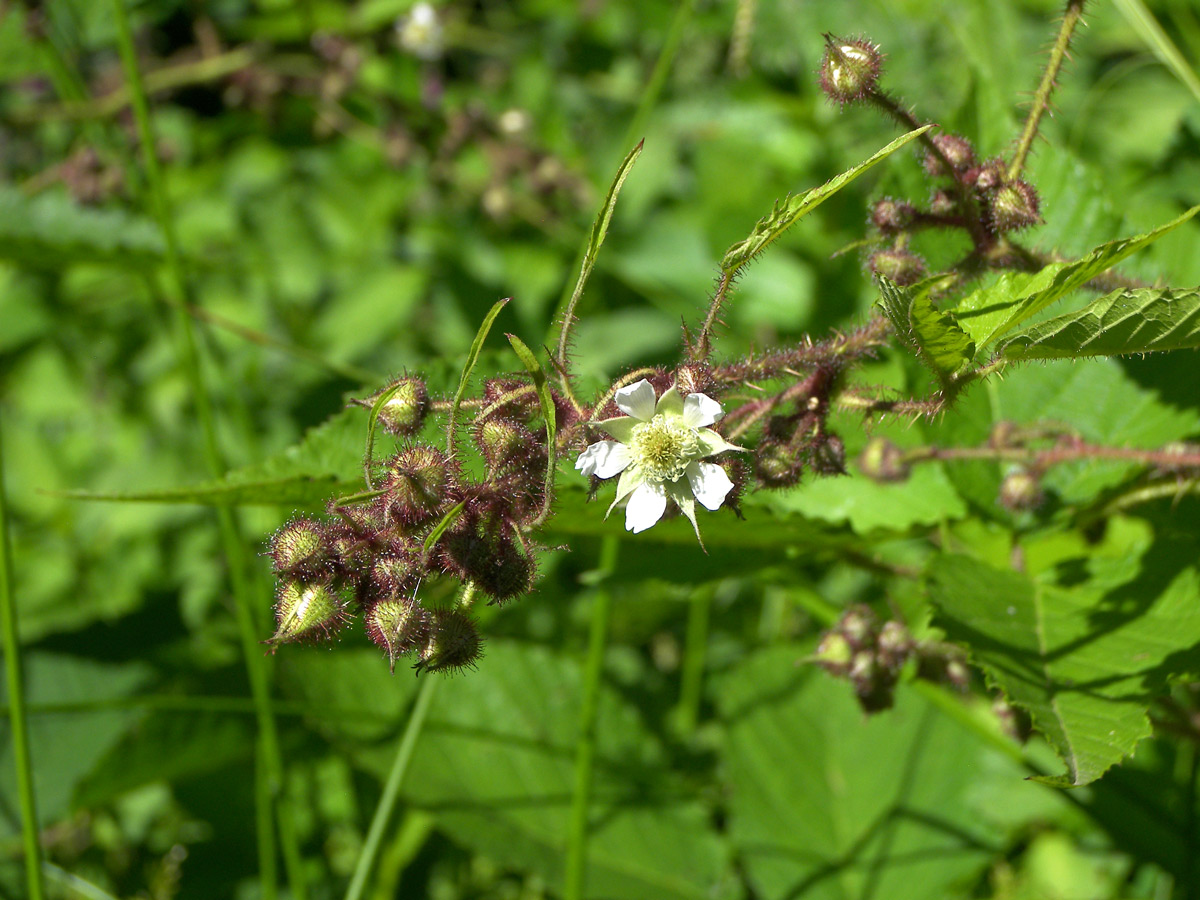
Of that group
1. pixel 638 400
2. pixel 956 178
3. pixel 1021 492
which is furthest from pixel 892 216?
pixel 1021 492

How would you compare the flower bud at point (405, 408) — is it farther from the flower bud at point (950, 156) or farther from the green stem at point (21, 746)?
the green stem at point (21, 746)

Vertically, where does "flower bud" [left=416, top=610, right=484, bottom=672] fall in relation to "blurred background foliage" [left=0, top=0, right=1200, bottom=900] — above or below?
below

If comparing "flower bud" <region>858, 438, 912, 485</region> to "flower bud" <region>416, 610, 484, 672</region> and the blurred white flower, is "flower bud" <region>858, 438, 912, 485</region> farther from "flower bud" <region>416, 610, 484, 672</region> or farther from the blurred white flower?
the blurred white flower

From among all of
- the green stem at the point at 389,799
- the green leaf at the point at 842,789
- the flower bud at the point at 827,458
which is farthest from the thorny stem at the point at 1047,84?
the green leaf at the point at 842,789

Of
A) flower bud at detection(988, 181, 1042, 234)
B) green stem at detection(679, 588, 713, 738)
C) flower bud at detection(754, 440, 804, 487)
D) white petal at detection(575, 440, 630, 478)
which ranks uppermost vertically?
green stem at detection(679, 588, 713, 738)

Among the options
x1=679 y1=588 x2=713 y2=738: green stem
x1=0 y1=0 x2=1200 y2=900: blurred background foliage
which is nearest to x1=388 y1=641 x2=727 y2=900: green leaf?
x1=0 y1=0 x2=1200 y2=900: blurred background foliage

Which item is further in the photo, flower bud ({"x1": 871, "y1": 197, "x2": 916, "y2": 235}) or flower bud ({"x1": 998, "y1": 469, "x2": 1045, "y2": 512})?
flower bud ({"x1": 998, "y1": 469, "x2": 1045, "y2": 512})

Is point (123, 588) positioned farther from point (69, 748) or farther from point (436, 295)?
point (436, 295)
